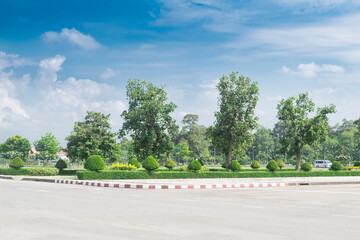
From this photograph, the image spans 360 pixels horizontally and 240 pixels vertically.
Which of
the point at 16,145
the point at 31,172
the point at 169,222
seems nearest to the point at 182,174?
the point at 31,172

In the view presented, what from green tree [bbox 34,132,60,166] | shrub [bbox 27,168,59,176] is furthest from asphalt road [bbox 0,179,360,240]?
green tree [bbox 34,132,60,166]

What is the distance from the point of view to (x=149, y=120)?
38906 mm

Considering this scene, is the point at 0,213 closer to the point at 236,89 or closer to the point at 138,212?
the point at 138,212

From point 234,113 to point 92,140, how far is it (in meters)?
15.5

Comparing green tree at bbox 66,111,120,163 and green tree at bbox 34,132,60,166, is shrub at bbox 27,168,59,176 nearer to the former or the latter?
green tree at bbox 66,111,120,163

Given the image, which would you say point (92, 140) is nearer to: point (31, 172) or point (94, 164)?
point (31, 172)

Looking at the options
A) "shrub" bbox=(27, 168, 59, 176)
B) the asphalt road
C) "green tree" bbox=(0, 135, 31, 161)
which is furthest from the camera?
"green tree" bbox=(0, 135, 31, 161)

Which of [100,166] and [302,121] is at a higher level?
[302,121]

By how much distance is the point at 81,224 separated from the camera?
7.69 meters

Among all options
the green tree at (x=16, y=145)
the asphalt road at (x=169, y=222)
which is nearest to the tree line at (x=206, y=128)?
the asphalt road at (x=169, y=222)

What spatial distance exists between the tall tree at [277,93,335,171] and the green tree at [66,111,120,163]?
64.6 ft

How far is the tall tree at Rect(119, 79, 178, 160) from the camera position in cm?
3859

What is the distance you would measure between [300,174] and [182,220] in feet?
96.0

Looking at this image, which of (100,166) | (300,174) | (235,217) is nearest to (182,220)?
(235,217)
